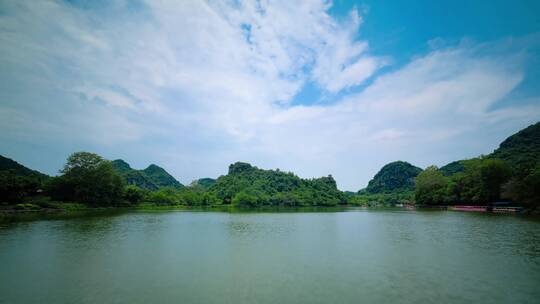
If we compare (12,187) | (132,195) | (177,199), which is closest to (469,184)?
(132,195)

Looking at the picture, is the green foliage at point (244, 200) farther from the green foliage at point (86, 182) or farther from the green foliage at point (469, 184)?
the green foliage at point (469, 184)

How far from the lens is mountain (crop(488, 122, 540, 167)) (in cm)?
8251

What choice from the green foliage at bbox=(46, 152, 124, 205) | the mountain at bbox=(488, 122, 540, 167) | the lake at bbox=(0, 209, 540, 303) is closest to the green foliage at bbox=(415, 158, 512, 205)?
the mountain at bbox=(488, 122, 540, 167)

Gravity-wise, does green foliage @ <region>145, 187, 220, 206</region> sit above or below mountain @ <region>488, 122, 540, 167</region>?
below

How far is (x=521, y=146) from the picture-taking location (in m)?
93.8

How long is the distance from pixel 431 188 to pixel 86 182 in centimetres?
8472

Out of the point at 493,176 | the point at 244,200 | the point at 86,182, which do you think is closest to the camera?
the point at 493,176

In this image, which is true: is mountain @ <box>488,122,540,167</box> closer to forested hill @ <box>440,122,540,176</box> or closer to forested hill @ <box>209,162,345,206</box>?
forested hill @ <box>440,122,540,176</box>

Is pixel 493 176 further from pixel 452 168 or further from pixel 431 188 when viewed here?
pixel 452 168

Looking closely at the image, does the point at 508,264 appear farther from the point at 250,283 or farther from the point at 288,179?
the point at 288,179

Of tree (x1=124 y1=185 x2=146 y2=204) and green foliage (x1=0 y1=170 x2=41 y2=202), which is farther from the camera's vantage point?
tree (x1=124 y1=185 x2=146 y2=204)

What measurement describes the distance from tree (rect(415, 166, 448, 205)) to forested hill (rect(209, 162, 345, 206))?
142 ft

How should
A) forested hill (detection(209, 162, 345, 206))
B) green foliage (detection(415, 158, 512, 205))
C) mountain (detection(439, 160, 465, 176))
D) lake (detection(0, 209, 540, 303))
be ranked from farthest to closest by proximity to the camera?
mountain (detection(439, 160, 465, 176)) → forested hill (detection(209, 162, 345, 206)) → green foliage (detection(415, 158, 512, 205)) → lake (detection(0, 209, 540, 303))

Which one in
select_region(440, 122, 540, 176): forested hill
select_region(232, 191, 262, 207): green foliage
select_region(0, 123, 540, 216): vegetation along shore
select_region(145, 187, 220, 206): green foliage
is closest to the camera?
select_region(0, 123, 540, 216): vegetation along shore
